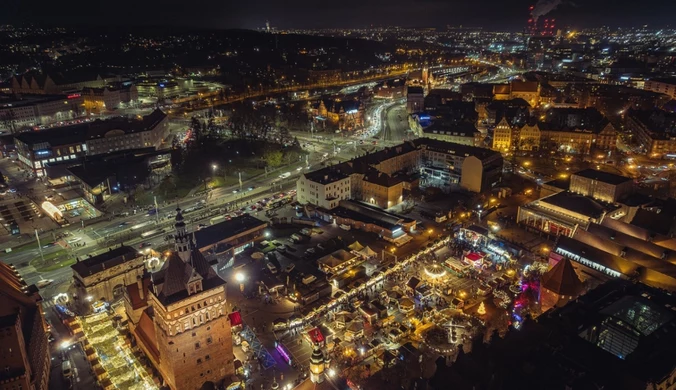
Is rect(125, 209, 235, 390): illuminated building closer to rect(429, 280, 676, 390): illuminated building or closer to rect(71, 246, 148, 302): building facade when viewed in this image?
rect(71, 246, 148, 302): building facade

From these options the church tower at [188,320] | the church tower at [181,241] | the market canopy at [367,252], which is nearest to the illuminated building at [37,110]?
the market canopy at [367,252]

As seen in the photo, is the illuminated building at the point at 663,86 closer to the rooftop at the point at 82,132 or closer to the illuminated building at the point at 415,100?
the illuminated building at the point at 415,100

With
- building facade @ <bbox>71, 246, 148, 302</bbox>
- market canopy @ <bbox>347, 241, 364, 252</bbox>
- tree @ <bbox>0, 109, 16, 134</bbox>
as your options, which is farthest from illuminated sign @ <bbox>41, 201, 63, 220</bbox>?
tree @ <bbox>0, 109, 16, 134</bbox>

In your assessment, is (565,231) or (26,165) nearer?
(565,231)

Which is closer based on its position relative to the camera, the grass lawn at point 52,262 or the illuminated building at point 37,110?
the grass lawn at point 52,262

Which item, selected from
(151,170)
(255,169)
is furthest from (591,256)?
(151,170)

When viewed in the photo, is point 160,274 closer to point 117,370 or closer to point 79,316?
point 117,370
